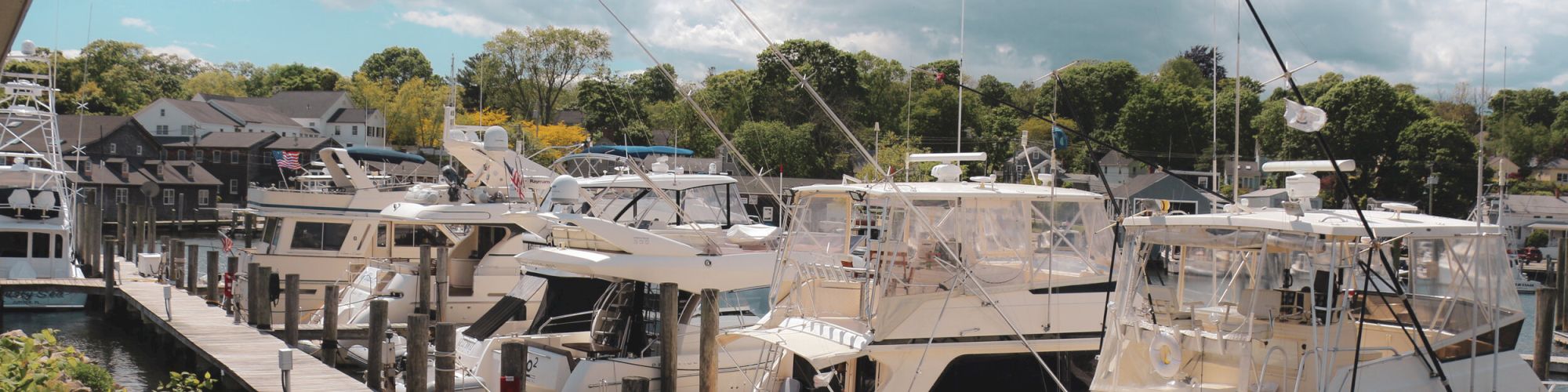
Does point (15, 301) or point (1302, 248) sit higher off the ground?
point (1302, 248)

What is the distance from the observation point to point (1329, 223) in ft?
31.1

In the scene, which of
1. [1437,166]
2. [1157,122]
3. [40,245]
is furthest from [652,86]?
[40,245]

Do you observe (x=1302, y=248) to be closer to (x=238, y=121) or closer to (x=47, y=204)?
(x=47, y=204)

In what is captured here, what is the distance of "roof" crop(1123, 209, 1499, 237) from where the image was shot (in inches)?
370

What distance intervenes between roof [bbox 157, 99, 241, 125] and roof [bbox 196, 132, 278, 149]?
124 inches

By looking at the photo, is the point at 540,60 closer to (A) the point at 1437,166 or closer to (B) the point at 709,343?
(A) the point at 1437,166

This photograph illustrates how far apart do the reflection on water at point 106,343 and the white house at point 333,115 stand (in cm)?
6965

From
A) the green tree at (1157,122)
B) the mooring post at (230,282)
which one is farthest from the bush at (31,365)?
the green tree at (1157,122)

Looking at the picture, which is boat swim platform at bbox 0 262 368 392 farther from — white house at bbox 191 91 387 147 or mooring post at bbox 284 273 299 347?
white house at bbox 191 91 387 147

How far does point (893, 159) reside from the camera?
61.8 metres

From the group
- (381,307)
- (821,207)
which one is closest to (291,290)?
(381,307)

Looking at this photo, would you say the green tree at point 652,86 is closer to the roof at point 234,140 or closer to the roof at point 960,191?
the roof at point 234,140

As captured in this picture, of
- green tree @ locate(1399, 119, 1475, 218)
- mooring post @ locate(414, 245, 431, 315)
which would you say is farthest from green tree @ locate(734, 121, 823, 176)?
mooring post @ locate(414, 245, 431, 315)

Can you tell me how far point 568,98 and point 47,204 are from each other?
68.5m
